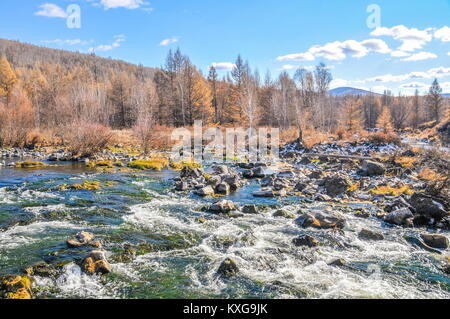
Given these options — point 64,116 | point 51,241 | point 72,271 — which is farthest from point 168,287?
point 64,116

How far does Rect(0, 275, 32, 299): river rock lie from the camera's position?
5.70 metres

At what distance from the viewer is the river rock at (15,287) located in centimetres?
570

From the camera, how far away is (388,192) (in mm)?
14602

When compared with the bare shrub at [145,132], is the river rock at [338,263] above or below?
below

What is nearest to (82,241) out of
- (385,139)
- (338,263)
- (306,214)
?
(338,263)

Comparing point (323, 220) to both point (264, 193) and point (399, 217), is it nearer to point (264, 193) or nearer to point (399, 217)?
point (399, 217)

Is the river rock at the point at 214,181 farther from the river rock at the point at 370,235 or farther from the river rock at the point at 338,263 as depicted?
the river rock at the point at 338,263

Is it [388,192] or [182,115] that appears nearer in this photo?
[388,192]

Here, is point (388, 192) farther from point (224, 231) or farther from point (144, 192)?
Result: point (144, 192)

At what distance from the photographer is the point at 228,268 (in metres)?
7.04

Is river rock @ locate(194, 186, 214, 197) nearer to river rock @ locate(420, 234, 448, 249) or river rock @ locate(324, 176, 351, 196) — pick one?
river rock @ locate(324, 176, 351, 196)

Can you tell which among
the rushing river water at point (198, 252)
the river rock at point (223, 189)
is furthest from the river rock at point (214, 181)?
the rushing river water at point (198, 252)
